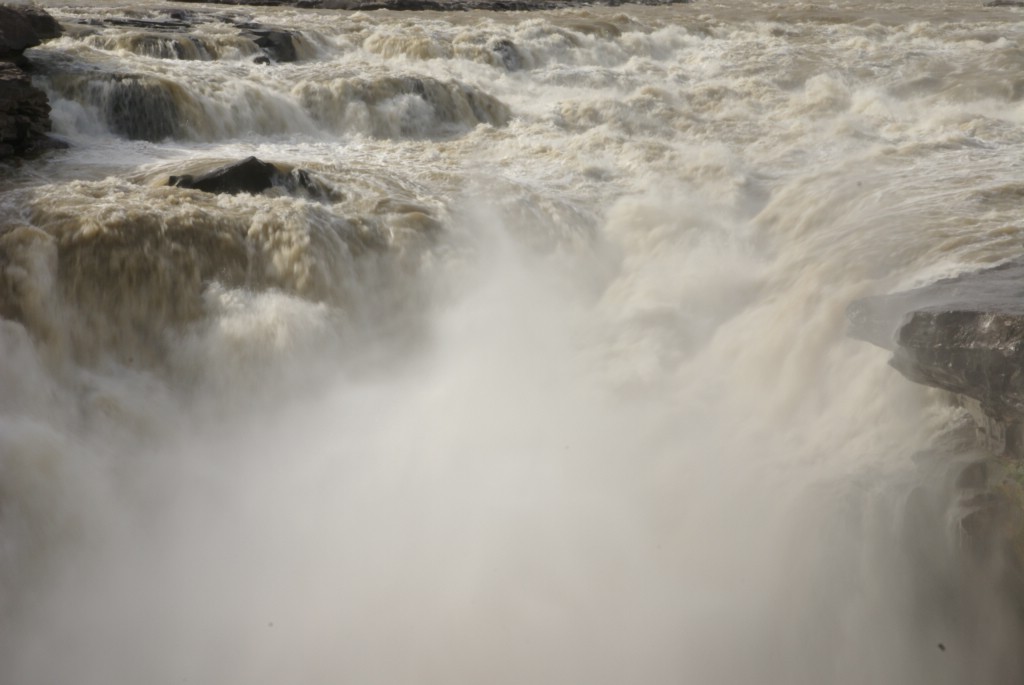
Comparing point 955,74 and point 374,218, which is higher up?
point 955,74

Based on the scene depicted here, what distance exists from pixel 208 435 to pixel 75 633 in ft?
5.78

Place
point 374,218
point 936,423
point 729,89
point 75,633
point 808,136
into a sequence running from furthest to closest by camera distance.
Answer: point 729,89 < point 808,136 < point 374,218 < point 936,423 < point 75,633

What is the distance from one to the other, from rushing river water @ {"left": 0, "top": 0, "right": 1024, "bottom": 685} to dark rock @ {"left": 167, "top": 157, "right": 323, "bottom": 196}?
0.38ft

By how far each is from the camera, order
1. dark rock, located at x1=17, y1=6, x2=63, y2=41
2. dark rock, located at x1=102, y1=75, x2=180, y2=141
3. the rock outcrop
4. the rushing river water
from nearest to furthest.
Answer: the rushing river water → dark rock, located at x1=102, y1=75, x2=180, y2=141 → dark rock, located at x1=17, y1=6, x2=63, y2=41 → the rock outcrop

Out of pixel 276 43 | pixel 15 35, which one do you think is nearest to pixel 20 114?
pixel 15 35

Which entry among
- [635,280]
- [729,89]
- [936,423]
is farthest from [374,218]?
[729,89]

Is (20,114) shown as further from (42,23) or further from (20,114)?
(42,23)

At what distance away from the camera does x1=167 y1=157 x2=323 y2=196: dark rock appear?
7.71 m

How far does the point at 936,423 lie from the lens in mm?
5023

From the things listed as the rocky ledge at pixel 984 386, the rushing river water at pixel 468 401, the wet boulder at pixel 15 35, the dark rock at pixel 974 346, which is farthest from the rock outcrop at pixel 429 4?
the rocky ledge at pixel 984 386

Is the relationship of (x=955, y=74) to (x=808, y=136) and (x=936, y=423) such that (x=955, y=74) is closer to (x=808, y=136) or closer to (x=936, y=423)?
(x=808, y=136)

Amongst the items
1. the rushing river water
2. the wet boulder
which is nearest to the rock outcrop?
the rushing river water

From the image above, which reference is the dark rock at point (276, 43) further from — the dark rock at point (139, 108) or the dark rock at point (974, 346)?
the dark rock at point (974, 346)

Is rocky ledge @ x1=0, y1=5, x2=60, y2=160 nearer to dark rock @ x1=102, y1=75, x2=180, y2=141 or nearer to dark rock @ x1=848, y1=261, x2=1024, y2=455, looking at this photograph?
dark rock @ x1=102, y1=75, x2=180, y2=141
